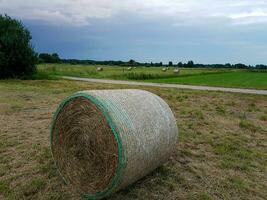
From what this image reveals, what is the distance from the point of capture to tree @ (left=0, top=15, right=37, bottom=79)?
22.9 m

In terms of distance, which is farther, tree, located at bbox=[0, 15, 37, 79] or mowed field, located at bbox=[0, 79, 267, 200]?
tree, located at bbox=[0, 15, 37, 79]

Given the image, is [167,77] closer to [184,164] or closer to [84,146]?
[184,164]

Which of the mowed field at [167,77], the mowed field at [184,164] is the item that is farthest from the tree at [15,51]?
the mowed field at [184,164]

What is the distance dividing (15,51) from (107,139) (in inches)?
828

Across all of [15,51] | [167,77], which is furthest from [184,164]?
[167,77]

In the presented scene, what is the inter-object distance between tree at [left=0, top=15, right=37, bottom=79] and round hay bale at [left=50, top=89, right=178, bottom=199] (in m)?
19.9

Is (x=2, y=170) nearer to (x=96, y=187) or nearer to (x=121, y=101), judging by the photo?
(x=96, y=187)

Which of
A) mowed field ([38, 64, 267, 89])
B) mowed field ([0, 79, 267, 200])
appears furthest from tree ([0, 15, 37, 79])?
mowed field ([0, 79, 267, 200])

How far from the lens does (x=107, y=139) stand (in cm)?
385

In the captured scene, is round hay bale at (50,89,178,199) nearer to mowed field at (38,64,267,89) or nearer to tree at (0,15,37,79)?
mowed field at (38,64,267,89)

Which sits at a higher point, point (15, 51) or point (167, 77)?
point (15, 51)

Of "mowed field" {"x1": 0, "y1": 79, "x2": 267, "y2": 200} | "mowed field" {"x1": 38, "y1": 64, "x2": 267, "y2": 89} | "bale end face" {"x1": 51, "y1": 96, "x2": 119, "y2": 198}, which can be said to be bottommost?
"mowed field" {"x1": 38, "y1": 64, "x2": 267, "y2": 89}

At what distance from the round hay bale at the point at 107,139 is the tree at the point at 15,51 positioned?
1989 cm

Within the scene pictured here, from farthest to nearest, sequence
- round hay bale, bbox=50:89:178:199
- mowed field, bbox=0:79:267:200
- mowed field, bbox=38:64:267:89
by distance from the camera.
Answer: mowed field, bbox=38:64:267:89
mowed field, bbox=0:79:267:200
round hay bale, bbox=50:89:178:199
